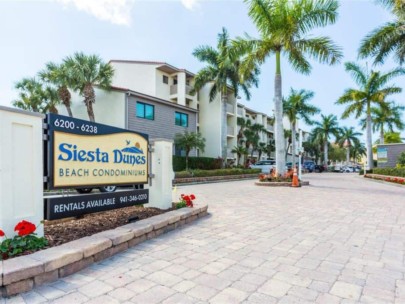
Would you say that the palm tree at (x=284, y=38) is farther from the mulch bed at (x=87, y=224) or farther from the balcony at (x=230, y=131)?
the balcony at (x=230, y=131)

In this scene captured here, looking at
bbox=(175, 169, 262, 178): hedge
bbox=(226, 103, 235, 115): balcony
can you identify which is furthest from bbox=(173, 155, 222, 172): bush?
bbox=(226, 103, 235, 115): balcony

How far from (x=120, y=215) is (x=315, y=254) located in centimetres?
360

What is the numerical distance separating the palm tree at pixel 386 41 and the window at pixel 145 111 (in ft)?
49.6

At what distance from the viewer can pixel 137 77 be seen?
27297 millimetres

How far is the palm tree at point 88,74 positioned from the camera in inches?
786

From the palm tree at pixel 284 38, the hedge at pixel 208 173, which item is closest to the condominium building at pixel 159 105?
the hedge at pixel 208 173

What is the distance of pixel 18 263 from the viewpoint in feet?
9.28

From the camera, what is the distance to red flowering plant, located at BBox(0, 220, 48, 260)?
3.10 m

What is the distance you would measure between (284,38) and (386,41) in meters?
6.86

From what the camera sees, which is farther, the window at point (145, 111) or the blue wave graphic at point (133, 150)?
the window at point (145, 111)

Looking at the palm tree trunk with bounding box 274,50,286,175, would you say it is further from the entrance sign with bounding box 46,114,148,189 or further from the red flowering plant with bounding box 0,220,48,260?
the red flowering plant with bounding box 0,220,48,260

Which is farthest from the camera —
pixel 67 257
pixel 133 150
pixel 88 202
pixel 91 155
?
pixel 133 150

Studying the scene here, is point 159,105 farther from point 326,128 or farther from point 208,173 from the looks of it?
point 326,128

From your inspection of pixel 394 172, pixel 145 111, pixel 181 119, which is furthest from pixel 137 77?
pixel 394 172
